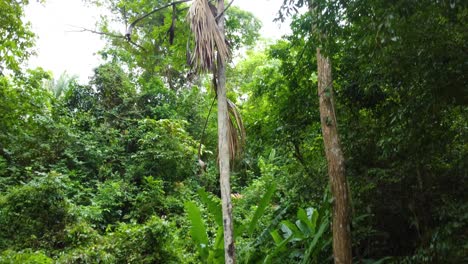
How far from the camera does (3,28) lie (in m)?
6.05

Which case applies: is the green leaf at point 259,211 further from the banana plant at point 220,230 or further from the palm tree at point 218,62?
the palm tree at point 218,62

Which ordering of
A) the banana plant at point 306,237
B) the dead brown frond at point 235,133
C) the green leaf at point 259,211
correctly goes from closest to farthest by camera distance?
the dead brown frond at point 235,133 < the banana plant at point 306,237 < the green leaf at point 259,211

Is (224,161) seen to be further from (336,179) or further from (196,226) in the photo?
(196,226)

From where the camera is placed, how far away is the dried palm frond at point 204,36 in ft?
11.4

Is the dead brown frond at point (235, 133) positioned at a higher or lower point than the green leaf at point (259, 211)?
higher

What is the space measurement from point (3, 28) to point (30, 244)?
3.53m

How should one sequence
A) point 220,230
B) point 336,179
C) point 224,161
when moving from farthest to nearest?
point 220,230 → point 336,179 → point 224,161

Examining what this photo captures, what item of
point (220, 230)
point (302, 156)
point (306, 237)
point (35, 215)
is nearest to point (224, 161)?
point (220, 230)

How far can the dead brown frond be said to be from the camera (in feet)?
12.2

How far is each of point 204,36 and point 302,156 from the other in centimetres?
280

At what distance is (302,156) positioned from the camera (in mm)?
5641

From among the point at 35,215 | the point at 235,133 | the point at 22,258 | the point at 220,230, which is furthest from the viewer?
the point at 35,215

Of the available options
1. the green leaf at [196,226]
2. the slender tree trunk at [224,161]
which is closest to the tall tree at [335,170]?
the slender tree trunk at [224,161]

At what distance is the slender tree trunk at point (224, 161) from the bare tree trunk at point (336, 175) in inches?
43.0
